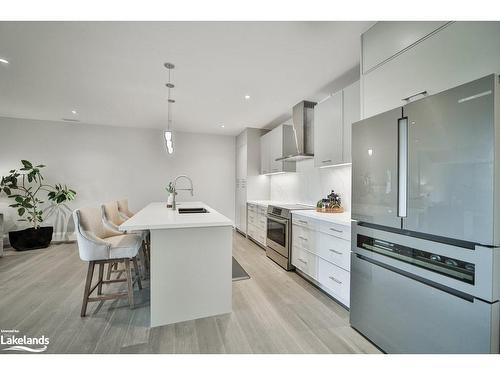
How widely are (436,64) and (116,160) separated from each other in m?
5.56

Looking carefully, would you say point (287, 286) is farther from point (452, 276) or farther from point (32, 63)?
point (32, 63)

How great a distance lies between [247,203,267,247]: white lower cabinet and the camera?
3877 millimetres

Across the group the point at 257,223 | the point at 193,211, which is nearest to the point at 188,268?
the point at 193,211

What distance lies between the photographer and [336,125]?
8.07 feet

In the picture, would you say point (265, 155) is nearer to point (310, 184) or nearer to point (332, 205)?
point (310, 184)

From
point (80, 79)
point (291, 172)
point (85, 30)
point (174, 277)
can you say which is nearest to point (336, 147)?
point (291, 172)

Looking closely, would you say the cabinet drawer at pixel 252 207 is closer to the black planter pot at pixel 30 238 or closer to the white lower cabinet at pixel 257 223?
the white lower cabinet at pixel 257 223

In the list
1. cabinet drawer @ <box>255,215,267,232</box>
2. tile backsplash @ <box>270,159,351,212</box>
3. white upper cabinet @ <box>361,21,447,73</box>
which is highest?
white upper cabinet @ <box>361,21,447,73</box>

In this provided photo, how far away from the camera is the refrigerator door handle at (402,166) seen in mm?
1328

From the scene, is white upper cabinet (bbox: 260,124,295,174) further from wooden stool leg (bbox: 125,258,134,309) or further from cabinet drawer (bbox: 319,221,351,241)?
wooden stool leg (bbox: 125,258,134,309)

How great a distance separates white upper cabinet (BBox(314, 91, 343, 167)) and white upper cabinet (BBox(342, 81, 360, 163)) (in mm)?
60

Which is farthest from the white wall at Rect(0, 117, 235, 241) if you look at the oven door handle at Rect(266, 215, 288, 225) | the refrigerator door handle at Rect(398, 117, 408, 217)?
the refrigerator door handle at Rect(398, 117, 408, 217)
